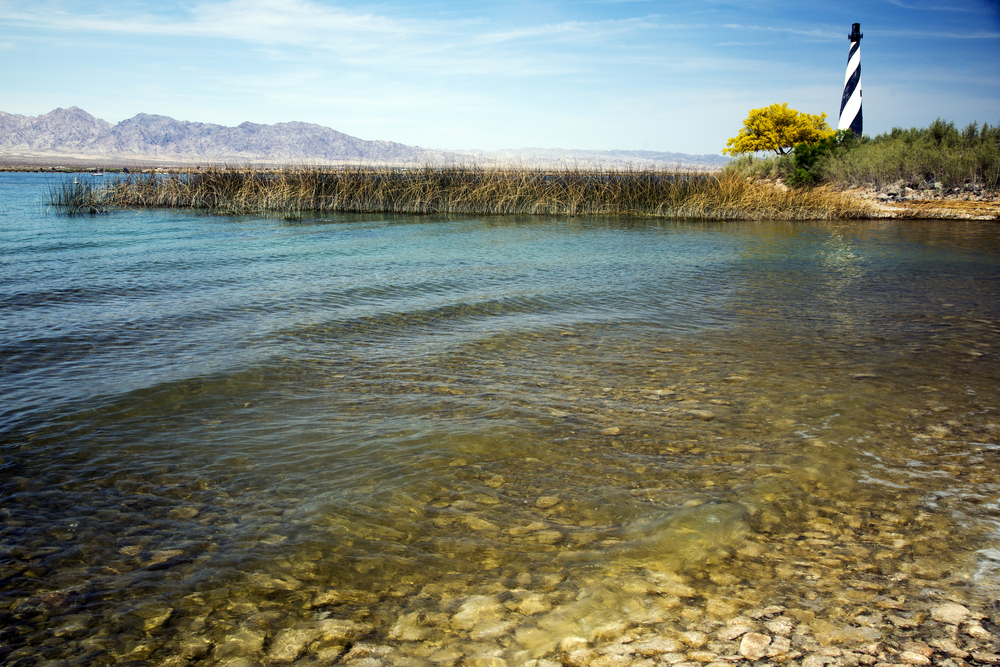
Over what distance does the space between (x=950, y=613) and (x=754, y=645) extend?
93 centimetres

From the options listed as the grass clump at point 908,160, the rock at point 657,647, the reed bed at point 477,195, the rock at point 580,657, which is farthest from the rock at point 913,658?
the grass clump at point 908,160

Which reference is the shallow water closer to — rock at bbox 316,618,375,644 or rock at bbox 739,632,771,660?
rock at bbox 316,618,375,644

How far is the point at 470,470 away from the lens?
12.8 ft

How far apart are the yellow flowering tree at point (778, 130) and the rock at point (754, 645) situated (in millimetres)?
48570

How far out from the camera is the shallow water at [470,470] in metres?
2.60

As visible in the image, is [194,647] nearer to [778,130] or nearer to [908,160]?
[908,160]

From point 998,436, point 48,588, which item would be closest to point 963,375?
point 998,436

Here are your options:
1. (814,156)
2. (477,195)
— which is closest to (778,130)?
(814,156)

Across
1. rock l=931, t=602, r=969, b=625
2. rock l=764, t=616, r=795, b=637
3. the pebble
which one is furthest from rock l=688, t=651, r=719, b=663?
the pebble

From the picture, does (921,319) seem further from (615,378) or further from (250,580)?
(250,580)

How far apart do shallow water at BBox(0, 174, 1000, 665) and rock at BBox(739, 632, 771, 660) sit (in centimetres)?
18

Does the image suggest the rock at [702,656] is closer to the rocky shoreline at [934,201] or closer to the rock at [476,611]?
the rock at [476,611]

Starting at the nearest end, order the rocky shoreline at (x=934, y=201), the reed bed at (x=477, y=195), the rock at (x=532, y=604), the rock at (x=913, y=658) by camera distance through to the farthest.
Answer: the rock at (x=913, y=658), the rock at (x=532, y=604), the rocky shoreline at (x=934, y=201), the reed bed at (x=477, y=195)

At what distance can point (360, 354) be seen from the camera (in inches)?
262
